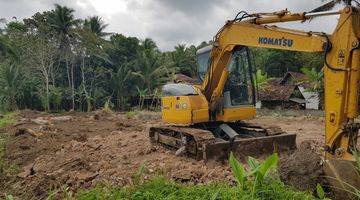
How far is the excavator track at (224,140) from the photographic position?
31.0 ft

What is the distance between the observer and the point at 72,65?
141 feet

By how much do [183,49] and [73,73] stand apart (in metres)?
14.3

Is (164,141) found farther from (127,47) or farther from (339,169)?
(127,47)

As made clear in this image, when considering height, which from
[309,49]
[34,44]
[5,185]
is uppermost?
[34,44]

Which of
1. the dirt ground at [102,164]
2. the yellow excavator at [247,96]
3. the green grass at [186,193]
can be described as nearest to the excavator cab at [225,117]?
the yellow excavator at [247,96]

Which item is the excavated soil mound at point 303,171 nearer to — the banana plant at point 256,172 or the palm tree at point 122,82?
the banana plant at point 256,172

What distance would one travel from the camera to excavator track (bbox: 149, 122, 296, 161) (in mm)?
9438

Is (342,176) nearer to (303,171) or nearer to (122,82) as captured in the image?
(303,171)

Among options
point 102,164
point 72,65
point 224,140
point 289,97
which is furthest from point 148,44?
point 102,164

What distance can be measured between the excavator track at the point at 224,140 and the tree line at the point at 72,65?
28801 mm


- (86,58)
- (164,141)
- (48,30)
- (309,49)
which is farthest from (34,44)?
(309,49)

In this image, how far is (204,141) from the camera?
9422 mm

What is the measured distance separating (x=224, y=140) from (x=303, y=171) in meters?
3.79

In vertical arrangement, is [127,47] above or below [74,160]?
above
